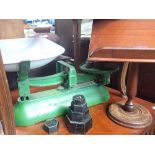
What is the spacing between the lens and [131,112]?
0.94 metres

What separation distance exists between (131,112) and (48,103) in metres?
0.38

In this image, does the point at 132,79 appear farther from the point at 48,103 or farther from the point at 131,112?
the point at 48,103

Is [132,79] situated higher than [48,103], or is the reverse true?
[132,79]

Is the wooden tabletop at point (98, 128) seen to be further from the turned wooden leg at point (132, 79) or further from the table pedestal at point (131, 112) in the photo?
the turned wooden leg at point (132, 79)

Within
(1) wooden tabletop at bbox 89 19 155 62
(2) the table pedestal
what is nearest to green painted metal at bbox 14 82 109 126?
(2) the table pedestal

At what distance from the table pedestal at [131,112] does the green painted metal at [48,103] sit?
0.12 metres

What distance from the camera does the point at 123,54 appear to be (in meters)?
0.56

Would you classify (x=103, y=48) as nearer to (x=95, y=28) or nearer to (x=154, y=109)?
(x=95, y=28)

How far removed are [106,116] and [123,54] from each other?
18.1 inches

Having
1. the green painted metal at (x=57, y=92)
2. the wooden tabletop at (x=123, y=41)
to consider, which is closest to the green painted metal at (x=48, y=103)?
the green painted metal at (x=57, y=92)

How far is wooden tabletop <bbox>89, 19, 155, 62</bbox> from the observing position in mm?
559

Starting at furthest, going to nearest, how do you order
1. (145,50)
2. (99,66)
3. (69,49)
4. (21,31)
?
(69,49) → (21,31) → (99,66) → (145,50)

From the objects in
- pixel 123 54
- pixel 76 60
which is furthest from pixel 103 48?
pixel 76 60

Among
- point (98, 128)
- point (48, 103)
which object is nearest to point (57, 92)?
point (48, 103)
